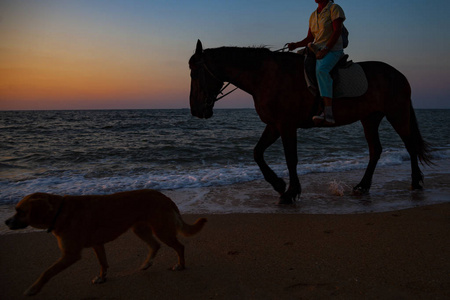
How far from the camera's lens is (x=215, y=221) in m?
4.89

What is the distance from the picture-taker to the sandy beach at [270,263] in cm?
287

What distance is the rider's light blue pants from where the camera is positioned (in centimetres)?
555

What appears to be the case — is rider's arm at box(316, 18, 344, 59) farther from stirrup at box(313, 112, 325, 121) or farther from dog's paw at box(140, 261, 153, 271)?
dog's paw at box(140, 261, 153, 271)

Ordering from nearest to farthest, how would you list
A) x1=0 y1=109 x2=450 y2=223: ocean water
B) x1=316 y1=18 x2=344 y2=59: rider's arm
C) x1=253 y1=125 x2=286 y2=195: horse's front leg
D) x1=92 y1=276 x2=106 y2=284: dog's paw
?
x1=92 y1=276 x2=106 y2=284: dog's paw, x1=316 y1=18 x2=344 y2=59: rider's arm, x1=253 y1=125 x2=286 y2=195: horse's front leg, x1=0 y1=109 x2=450 y2=223: ocean water

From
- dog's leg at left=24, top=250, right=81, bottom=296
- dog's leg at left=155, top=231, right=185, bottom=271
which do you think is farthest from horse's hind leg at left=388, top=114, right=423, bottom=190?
dog's leg at left=24, top=250, right=81, bottom=296

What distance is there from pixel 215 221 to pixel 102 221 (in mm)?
2109

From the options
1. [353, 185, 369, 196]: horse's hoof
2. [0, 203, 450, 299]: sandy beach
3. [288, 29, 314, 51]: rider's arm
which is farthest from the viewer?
[353, 185, 369, 196]: horse's hoof

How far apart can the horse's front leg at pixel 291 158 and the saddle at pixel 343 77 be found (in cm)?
80

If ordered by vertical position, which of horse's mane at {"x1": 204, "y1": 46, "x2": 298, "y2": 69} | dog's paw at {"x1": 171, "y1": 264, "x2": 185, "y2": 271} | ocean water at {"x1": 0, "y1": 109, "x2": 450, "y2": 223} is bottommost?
ocean water at {"x1": 0, "y1": 109, "x2": 450, "y2": 223}

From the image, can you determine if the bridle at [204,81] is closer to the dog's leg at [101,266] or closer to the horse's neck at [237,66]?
the horse's neck at [237,66]

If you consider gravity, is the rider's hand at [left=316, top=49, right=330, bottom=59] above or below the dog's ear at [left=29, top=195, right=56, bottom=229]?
above

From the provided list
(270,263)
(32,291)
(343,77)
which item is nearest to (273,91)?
(343,77)

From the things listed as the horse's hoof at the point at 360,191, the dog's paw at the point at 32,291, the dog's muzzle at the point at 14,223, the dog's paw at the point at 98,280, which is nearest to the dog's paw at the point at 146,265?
the dog's paw at the point at 98,280

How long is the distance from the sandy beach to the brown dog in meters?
0.27
